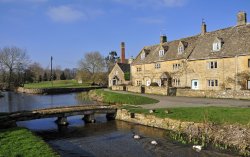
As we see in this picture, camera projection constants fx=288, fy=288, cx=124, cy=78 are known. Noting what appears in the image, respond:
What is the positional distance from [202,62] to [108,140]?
28.3m

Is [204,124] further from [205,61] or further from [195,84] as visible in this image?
[195,84]

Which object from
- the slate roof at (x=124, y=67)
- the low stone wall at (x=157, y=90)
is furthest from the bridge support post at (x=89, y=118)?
the slate roof at (x=124, y=67)

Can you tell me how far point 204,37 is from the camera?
49062mm

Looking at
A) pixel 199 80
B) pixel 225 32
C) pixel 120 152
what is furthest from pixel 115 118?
pixel 225 32

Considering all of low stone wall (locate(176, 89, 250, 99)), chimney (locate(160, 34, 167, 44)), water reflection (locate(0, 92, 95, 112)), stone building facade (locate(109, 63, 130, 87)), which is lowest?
water reflection (locate(0, 92, 95, 112))

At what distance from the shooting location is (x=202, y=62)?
4528 centimetres

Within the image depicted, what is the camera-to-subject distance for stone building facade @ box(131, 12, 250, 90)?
40188mm

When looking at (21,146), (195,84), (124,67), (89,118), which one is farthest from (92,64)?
(21,146)

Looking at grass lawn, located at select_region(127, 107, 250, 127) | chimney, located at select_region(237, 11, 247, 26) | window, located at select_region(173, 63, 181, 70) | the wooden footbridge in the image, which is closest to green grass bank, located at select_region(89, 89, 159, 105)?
the wooden footbridge

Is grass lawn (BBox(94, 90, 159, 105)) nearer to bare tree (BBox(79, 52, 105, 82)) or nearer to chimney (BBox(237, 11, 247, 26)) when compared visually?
chimney (BBox(237, 11, 247, 26))

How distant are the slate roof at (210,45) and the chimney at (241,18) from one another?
0.86m

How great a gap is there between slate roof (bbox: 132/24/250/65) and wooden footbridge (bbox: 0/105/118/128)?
20281mm

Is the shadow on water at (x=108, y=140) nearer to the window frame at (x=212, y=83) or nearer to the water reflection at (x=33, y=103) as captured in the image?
the water reflection at (x=33, y=103)

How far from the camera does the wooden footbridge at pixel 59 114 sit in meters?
23.9
